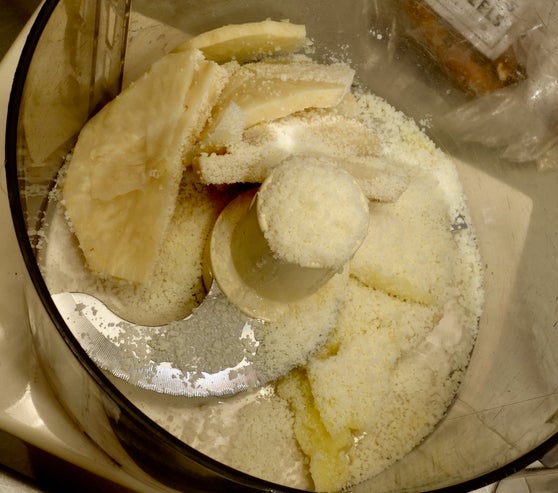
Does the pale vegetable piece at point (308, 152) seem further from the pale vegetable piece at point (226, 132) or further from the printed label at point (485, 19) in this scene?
the printed label at point (485, 19)

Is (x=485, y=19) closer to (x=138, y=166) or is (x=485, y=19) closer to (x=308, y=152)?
(x=308, y=152)

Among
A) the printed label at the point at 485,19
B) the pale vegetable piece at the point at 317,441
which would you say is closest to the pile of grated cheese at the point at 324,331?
the pale vegetable piece at the point at 317,441

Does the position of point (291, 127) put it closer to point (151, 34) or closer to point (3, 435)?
point (151, 34)

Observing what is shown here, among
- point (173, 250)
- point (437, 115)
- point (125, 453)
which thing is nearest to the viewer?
point (125, 453)

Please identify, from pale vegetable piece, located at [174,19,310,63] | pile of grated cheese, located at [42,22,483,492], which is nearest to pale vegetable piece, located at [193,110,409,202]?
pile of grated cheese, located at [42,22,483,492]

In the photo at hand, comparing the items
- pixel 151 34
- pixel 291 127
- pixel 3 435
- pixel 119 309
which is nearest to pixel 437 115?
pixel 291 127
